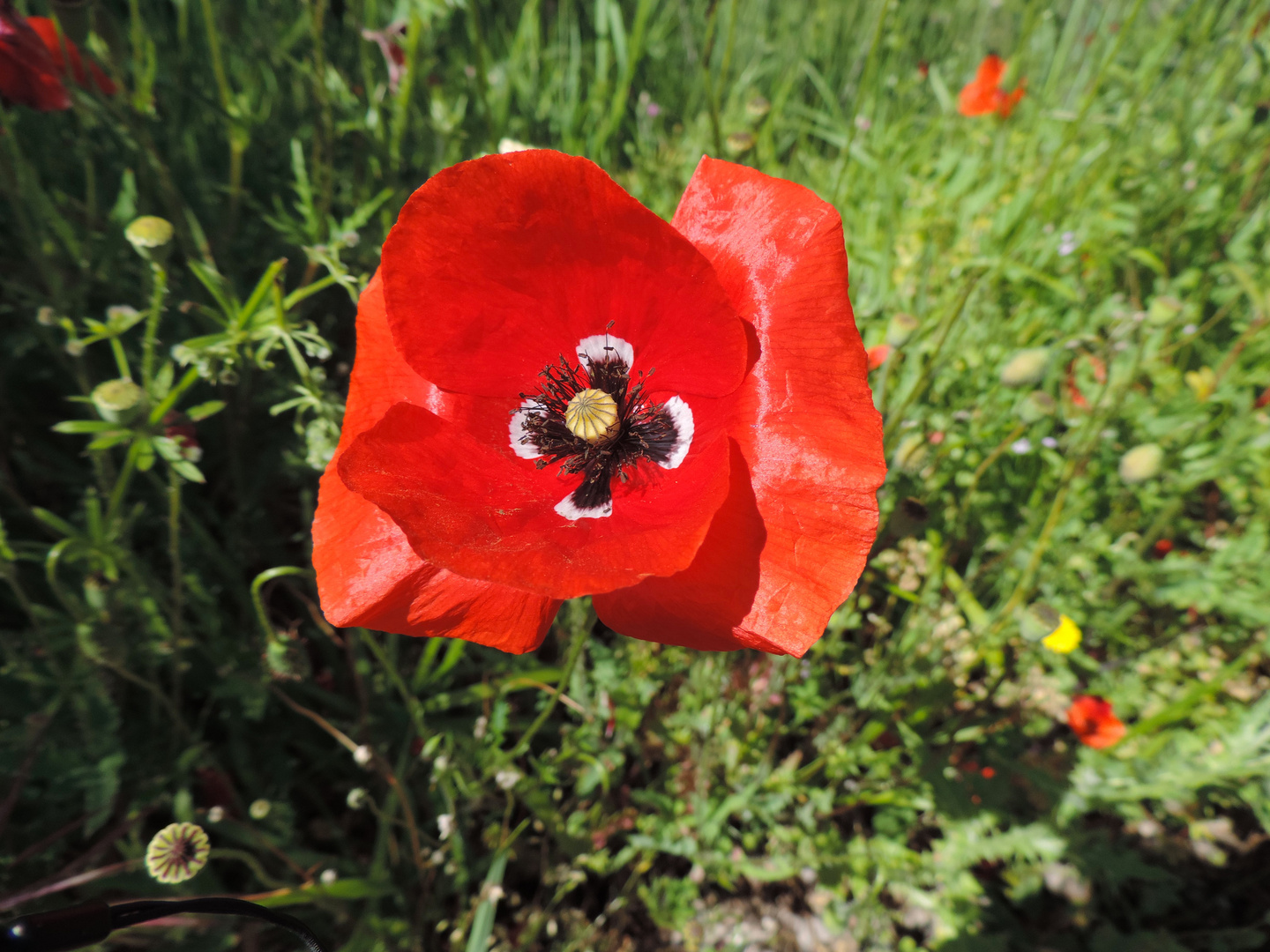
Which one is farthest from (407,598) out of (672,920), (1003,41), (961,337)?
(1003,41)

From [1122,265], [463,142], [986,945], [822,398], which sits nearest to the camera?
[822,398]

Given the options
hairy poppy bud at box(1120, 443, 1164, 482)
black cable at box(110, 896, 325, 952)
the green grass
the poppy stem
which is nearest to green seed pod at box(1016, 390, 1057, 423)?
the green grass

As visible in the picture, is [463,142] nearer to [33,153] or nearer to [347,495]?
[33,153]

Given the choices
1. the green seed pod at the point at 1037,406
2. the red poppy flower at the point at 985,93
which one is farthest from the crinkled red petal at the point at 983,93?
the green seed pod at the point at 1037,406

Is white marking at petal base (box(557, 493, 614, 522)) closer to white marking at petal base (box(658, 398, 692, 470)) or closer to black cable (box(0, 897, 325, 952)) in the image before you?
white marking at petal base (box(658, 398, 692, 470))

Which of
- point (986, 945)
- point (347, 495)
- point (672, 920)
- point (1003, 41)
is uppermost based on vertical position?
point (1003, 41)

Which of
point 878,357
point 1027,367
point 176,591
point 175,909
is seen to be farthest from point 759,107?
point 175,909

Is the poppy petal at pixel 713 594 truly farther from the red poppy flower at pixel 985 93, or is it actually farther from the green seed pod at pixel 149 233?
the red poppy flower at pixel 985 93
